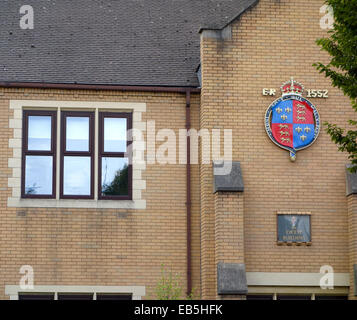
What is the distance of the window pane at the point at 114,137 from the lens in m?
19.4

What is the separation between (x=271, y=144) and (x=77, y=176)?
4.27 metres

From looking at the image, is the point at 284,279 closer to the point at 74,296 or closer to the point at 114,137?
the point at 74,296

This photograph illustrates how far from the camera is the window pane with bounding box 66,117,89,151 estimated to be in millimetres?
19344

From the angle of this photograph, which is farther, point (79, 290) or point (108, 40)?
point (108, 40)

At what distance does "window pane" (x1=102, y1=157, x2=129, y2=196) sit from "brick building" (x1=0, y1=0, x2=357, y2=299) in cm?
3

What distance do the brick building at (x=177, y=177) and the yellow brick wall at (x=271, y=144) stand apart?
25mm

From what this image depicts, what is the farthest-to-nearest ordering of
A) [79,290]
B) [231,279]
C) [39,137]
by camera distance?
[39,137] < [79,290] < [231,279]

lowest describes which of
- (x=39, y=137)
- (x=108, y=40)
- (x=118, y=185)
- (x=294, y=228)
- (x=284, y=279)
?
(x=284, y=279)

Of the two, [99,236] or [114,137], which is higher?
[114,137]

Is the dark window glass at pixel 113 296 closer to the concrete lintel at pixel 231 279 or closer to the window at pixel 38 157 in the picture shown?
the concrete lintel at pixel 231 279

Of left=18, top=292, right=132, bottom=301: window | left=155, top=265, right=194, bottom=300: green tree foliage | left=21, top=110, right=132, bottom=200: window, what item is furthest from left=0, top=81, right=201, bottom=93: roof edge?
left=18, top=292, right=132, bottom=301: window


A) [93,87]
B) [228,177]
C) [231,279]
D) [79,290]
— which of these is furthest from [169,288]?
[93,87]

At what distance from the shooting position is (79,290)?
18.5 metres
